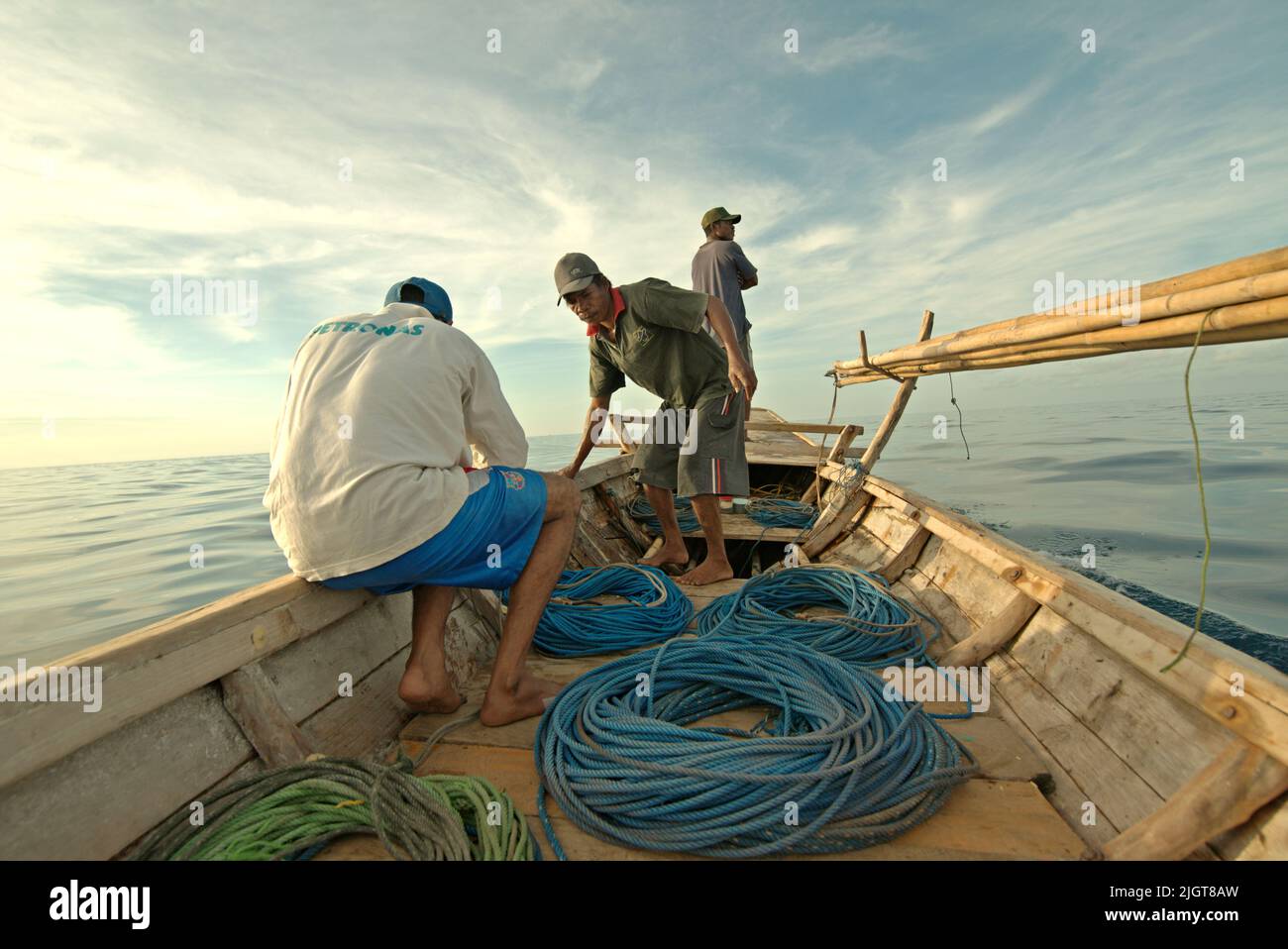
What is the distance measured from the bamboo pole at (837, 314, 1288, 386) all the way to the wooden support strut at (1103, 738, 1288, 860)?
885 mm

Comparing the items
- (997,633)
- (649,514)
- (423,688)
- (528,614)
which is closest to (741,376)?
(649,514)

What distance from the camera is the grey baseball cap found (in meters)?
3.27

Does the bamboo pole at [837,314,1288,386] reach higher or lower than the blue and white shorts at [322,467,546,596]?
higher

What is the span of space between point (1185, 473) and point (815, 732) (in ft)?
41.7

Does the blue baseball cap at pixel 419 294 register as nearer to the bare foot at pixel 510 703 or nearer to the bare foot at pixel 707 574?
the bare foot at pixel 510 703

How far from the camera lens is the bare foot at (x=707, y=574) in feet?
12.3

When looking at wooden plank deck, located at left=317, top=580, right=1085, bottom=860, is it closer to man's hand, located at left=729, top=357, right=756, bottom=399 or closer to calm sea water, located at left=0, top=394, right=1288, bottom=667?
man's hand, located at left=729, top=357, right=756, bottom=399

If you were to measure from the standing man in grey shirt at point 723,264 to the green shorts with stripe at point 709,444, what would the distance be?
1905mm

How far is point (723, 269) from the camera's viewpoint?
5.71 metres

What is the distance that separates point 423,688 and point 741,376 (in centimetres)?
260

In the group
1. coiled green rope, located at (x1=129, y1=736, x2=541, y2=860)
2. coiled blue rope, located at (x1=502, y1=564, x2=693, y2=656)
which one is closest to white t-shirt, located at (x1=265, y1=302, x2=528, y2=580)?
coiled green rope, located at (x1=129, y1=736, x2=541, y2=860)

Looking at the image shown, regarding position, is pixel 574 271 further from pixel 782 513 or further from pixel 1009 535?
pixel 1009 535

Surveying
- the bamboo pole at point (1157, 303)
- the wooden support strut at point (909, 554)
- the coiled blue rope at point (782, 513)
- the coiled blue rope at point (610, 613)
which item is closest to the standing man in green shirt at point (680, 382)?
the coiled blue rope at point (610, 613)
